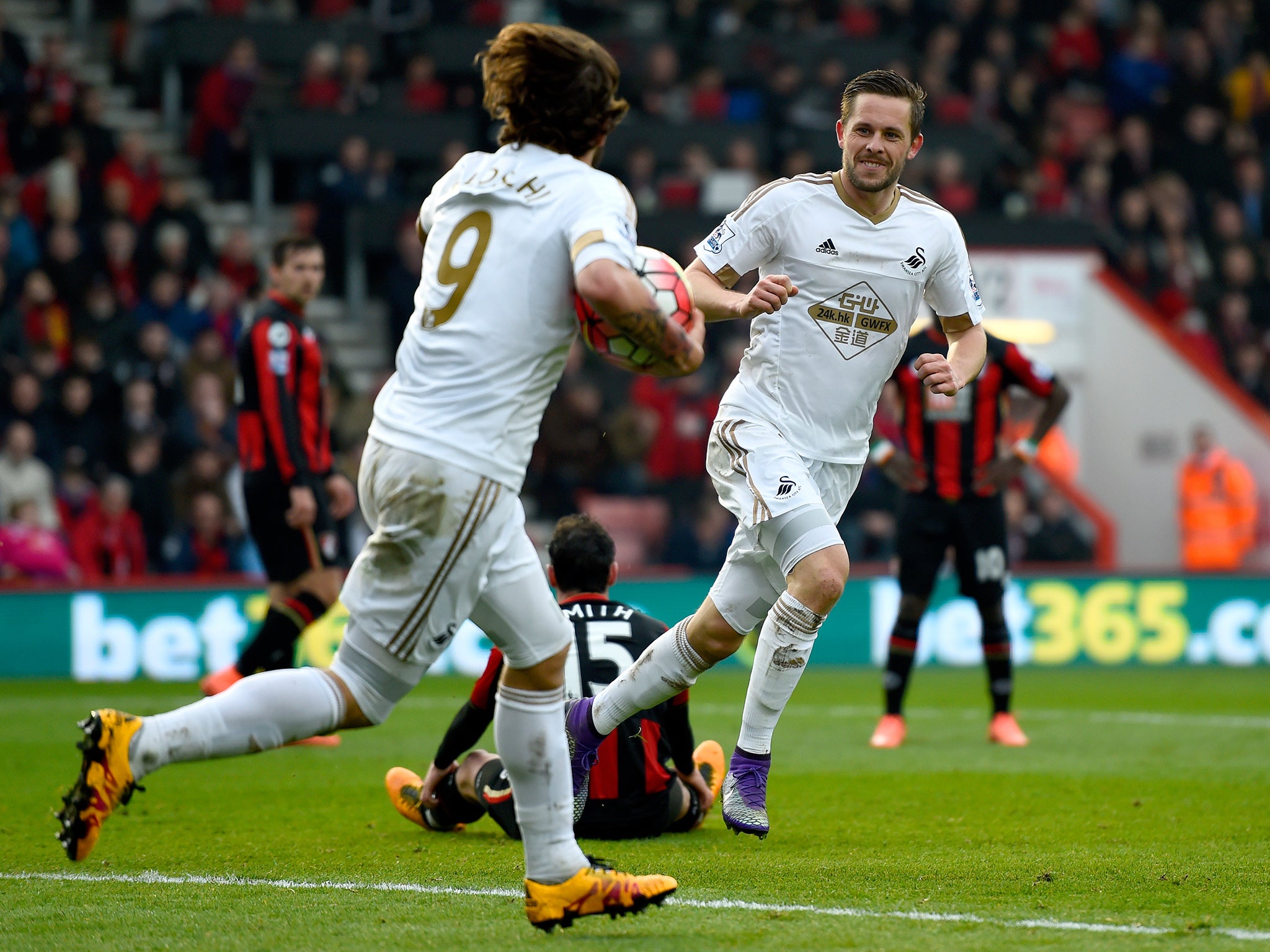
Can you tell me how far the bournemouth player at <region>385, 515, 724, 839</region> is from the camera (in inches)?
230

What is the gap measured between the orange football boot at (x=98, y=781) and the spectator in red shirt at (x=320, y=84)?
539 inches

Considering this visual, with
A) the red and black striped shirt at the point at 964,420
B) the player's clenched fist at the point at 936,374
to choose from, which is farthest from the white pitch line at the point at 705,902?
the red and black striped shirt at the point at 964,420

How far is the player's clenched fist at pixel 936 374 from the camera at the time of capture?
5434 mm

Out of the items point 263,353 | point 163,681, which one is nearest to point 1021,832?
point 263,353

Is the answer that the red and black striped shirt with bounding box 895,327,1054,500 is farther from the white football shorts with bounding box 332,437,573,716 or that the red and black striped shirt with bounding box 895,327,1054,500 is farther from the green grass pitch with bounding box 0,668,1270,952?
the white football shorts with bounding box 332,437,573,716

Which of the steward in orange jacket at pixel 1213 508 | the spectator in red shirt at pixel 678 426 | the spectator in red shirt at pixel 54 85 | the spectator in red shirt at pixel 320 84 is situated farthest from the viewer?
the spectator in red shirt at pixel 320 84

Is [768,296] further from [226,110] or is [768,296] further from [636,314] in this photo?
[226,110]

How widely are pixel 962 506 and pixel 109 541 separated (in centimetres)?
766

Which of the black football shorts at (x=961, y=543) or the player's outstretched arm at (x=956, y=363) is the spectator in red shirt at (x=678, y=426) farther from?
the player's outstretched arm at (x=956, y=363)

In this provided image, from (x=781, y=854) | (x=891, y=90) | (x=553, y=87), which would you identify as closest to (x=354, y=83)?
(x=891, y=90)

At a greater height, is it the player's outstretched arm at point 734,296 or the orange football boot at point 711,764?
the player's outstretched arm at point 734,296

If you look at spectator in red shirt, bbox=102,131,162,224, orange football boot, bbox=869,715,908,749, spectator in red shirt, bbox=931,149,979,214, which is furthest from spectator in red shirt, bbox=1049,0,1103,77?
orange football boot, bbox=869,715,908,749

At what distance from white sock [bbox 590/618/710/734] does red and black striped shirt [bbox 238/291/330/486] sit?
3.39 m

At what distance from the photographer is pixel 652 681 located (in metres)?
5.67
